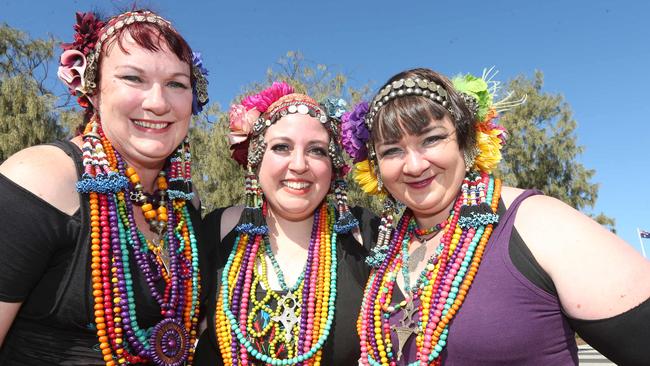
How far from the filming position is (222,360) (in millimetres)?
3277

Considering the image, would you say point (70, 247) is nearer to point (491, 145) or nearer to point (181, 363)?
point (181, 363)

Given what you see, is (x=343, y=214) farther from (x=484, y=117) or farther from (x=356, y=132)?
(x=484, y=117)

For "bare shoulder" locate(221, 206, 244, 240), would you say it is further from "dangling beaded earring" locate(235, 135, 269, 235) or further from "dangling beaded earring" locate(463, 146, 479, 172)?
"dangling beaded earring" locate(463, 146, 479, 172)

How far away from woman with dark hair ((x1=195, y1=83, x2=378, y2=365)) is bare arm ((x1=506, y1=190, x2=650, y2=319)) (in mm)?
1287

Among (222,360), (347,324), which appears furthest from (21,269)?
(347,324)

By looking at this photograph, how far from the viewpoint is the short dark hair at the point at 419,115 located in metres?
2.85

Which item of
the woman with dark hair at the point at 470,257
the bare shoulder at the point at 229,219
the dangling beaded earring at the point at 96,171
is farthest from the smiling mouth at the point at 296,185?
the dangling beaded earring at the point at 96,171

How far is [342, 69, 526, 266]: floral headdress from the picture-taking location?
2920 mm

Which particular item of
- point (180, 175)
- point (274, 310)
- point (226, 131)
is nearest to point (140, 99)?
point (180, 175)

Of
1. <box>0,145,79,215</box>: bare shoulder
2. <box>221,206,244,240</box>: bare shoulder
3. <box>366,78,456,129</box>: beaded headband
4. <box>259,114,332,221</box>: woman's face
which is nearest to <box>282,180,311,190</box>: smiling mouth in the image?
<box>259,114,332,221</box>: woman's face

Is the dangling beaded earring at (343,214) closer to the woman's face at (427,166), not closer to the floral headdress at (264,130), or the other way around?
the floral headdress at (264,130)

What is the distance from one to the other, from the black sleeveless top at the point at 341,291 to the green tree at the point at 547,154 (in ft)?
71.8

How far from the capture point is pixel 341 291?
3.27 metres

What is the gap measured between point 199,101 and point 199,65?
234 millimetres
